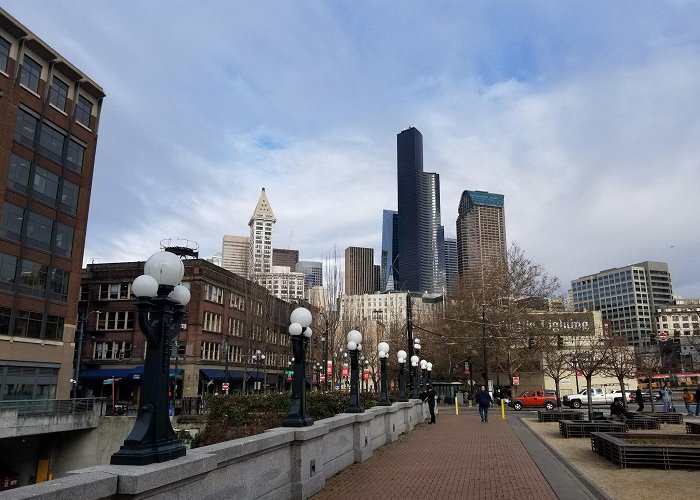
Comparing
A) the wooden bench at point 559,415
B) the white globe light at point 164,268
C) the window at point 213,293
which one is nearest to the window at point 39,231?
the window at point 213,293

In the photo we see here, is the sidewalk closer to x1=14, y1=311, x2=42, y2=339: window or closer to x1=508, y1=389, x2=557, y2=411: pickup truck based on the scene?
x1=508, y1=389, x2=557, y2=411: pickup truck

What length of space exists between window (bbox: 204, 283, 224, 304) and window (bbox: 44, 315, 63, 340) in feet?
45.0

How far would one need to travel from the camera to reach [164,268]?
619 cm

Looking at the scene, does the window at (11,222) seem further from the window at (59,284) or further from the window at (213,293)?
the window at (213,293)

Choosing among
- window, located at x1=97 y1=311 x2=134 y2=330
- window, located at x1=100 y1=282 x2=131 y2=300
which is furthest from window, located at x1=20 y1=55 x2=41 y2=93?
window, located at x1=97 y1=311 x2=134 y2=330

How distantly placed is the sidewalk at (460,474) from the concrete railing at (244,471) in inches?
19.8

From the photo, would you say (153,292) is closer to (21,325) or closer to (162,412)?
(162,412)

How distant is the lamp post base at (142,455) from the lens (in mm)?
5336

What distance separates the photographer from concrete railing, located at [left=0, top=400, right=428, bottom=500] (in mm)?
4492

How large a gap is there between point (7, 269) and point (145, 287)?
127 feet

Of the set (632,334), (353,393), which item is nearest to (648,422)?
(353,393)

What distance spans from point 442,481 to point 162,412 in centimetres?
688

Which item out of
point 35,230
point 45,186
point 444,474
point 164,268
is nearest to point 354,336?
point 444,474

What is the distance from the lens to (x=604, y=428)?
1705 cm
